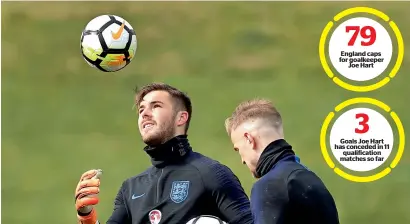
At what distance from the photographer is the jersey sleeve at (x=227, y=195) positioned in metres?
11.0

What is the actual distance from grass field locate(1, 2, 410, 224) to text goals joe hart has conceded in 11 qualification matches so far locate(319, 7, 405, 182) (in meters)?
0.40

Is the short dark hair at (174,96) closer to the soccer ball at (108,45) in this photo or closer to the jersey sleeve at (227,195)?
the jersey sleeve at (227,195)

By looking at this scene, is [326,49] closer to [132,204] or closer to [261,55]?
[261,55]

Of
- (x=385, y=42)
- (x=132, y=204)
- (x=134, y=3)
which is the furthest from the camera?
(x=134, y=3)

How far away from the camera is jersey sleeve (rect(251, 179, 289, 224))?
8.62 metres

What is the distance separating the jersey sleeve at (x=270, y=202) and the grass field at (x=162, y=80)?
9296 mm

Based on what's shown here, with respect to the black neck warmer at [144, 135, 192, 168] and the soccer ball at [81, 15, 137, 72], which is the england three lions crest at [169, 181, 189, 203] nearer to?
the black neck warmer at [144, 135, 192, 168]

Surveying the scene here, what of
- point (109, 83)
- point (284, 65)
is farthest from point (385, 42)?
point (109, 83)

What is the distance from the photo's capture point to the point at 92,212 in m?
11.8

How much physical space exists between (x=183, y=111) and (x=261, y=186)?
3.16 meters

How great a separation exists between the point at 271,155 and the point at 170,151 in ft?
8.66

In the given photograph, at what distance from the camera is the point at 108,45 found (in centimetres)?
1509

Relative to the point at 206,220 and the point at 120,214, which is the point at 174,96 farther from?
the point at 206,220

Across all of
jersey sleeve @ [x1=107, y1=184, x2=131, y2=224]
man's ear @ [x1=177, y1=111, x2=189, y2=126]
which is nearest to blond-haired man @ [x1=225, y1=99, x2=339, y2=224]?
man's ear @ [x1=177, y1=111, x2=189, y2=126]
